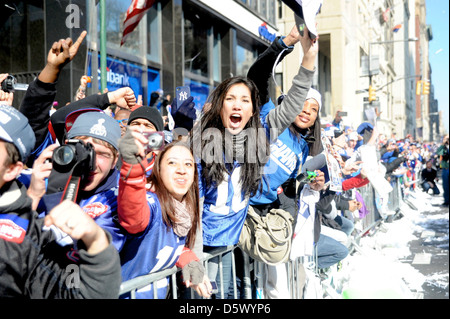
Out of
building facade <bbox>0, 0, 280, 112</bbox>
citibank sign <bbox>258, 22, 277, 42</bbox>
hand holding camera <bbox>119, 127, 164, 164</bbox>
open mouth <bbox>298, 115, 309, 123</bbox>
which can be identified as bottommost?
hand holding camera <bbox>119, 127, 164, 164</bbox>

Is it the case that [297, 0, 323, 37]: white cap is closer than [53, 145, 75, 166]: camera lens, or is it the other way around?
[53, 145, 75, 166]: camera lens

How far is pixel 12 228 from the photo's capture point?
63.1 inches

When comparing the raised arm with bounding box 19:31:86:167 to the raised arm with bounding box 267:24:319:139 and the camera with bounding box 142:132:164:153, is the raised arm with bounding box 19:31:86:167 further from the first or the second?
the raised arm with bounding box 267:24:319:139

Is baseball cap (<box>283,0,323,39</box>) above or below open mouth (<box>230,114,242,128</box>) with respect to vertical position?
above

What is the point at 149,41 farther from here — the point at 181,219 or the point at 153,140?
the point at 153,140

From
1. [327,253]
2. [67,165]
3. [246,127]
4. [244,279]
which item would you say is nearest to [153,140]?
[67,165]

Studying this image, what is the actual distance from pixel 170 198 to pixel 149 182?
0.50 ft

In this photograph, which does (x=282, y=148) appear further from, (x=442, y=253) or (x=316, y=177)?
(x=442, y=253)

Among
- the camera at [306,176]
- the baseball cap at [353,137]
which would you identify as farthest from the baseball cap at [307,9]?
the baseball cap at [353,137]

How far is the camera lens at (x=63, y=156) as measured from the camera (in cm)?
156

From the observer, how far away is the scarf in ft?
7.97

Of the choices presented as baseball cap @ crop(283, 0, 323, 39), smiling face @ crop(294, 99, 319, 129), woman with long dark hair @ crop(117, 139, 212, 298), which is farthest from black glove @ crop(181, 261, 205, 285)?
smiling face @ crop(294, 99, 319, 129)

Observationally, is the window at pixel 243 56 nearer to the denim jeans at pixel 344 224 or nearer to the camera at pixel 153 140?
the denim jeans at pixel 344 224

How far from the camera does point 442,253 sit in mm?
7367
